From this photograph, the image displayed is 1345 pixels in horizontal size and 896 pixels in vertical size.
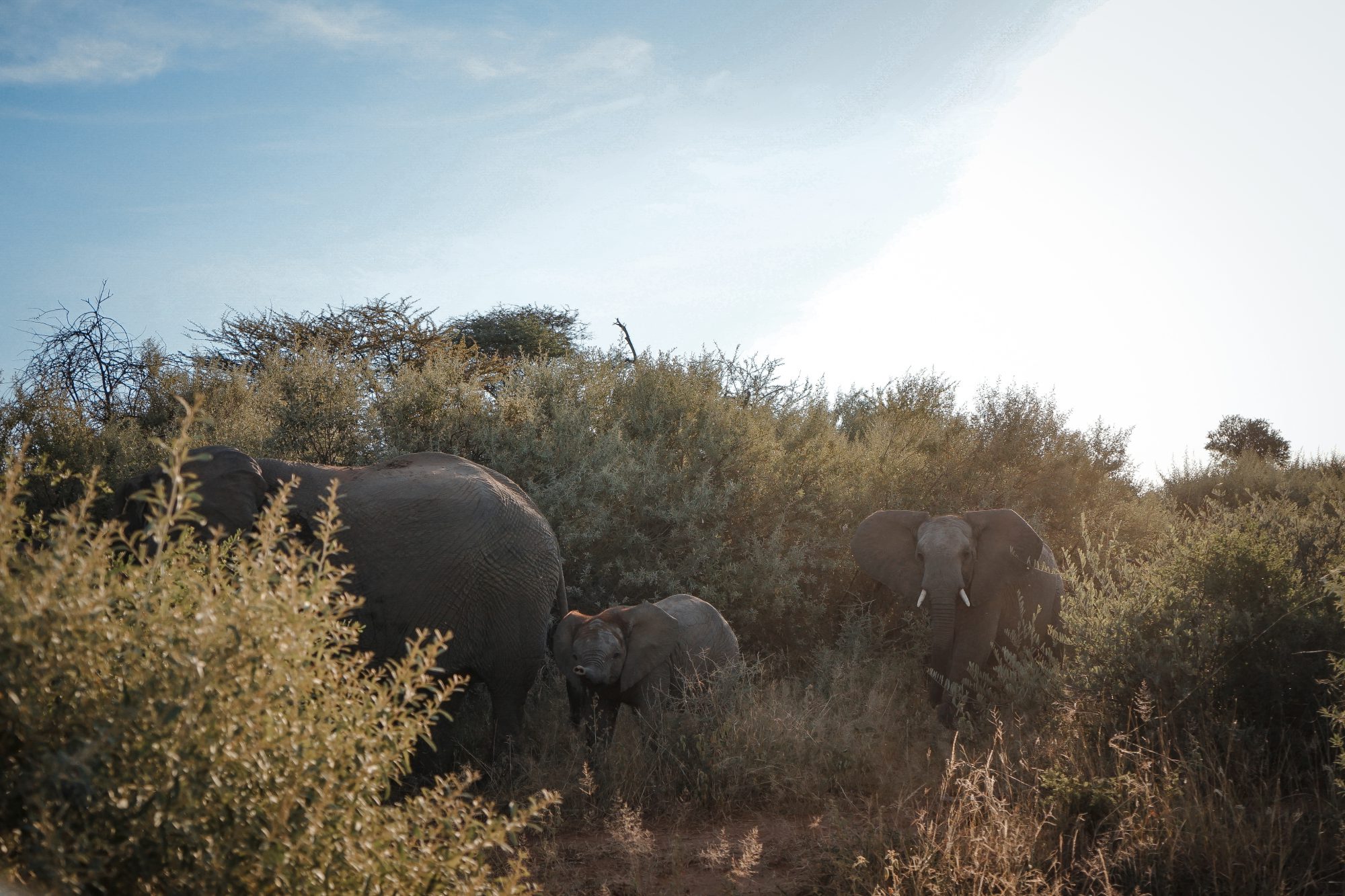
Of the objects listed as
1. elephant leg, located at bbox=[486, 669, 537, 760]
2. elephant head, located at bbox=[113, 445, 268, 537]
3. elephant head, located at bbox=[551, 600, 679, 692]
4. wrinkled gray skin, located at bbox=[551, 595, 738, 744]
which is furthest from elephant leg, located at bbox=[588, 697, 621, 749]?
elephant head, located at bbox=[113, 445, 268, 537]

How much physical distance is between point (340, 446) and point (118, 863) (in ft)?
31.6

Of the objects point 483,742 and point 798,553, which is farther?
point 798,553

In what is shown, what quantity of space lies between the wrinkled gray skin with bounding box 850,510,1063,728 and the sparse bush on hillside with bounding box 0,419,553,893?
7.05m

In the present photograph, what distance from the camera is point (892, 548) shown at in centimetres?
991

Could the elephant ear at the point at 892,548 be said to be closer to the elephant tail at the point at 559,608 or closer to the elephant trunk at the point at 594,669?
the elephant tail at the point at 559,608

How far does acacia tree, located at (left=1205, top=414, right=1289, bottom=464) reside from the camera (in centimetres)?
3194

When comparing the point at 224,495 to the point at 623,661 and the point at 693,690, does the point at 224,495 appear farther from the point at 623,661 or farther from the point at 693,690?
the point at 693,690

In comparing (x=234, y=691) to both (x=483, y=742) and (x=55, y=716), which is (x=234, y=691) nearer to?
(x=55, y=716)

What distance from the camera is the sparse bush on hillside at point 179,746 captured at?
88.8 inches

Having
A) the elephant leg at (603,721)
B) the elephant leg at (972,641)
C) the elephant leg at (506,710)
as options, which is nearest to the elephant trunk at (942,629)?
the elephant leg at (972,641)

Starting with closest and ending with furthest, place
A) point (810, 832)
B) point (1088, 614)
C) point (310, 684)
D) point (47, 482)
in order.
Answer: point (310, 684) → point (810, 832) → point (1088, 614) → point (47, 482)

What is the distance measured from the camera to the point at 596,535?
1007cm

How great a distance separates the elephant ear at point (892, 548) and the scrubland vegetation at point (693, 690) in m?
0.89

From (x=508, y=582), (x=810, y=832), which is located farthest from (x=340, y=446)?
(x=810, y=832)
